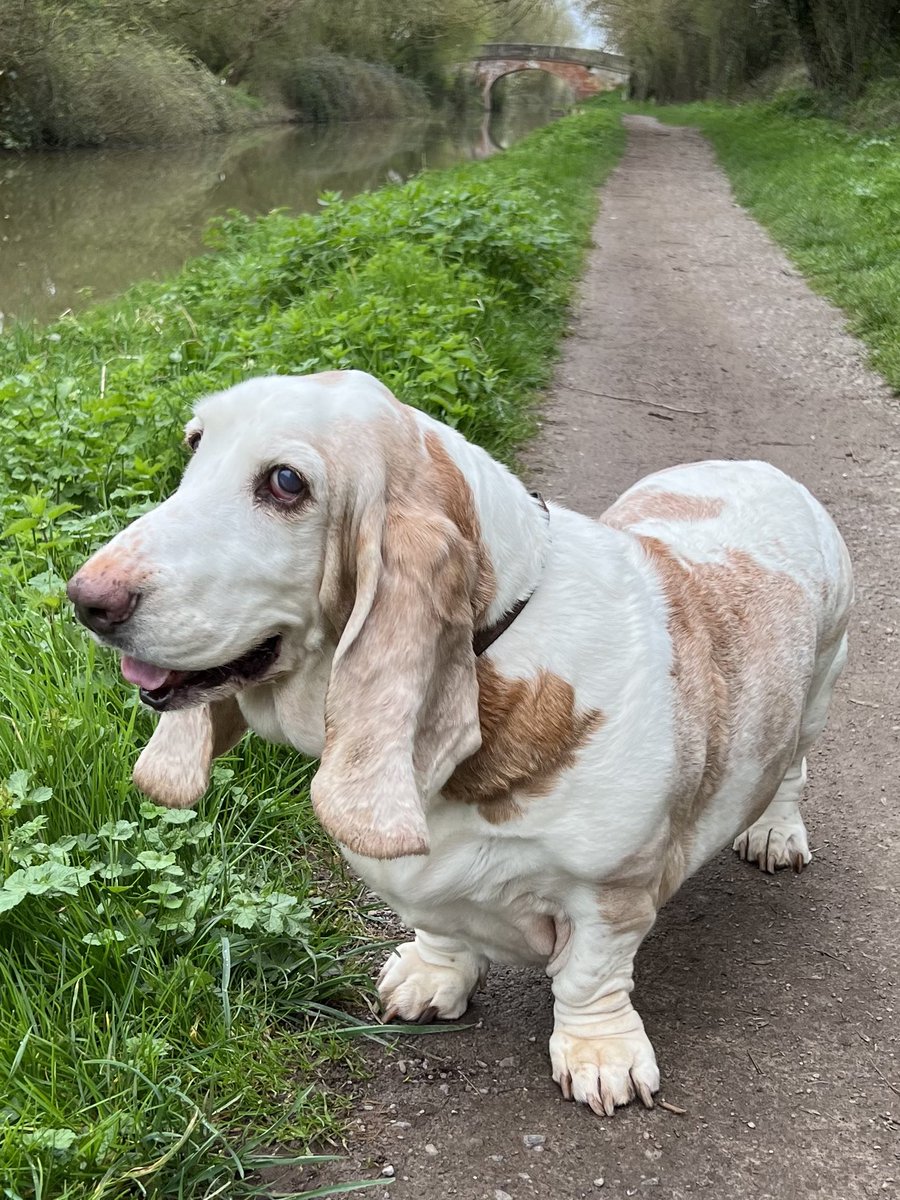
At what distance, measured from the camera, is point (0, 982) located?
2.47 metres

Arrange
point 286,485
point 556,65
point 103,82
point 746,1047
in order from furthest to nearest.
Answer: point 556,65, point 103,82, point 746,1047, point 286,485

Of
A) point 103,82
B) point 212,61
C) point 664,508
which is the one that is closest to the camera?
point 664,508

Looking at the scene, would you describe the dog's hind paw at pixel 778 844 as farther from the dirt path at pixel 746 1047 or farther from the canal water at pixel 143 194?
the canal water at pixel 143 194

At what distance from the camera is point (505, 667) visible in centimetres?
214

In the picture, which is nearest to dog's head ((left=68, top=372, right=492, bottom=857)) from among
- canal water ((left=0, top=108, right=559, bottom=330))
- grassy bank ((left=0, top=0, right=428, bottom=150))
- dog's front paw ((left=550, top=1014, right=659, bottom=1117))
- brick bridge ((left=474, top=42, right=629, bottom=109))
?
dog's front paw ((left=550, top=1014, right=659, bottom=1117))

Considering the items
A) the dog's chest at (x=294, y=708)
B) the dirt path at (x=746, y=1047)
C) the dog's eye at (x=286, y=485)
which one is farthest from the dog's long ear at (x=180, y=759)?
the dirt path at (x=746, y=1047)

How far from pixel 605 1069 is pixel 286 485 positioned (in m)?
1.49

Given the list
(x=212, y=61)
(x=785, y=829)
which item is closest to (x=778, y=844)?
(x=785, y=829)

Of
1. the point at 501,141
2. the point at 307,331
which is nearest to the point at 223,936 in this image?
the point at 307,331

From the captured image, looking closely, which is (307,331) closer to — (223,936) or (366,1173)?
(223,936)

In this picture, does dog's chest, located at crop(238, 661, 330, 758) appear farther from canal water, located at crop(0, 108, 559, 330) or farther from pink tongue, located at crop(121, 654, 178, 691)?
canal water, located at crop(0, 108, 559, 330)

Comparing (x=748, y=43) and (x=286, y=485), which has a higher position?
(x=748, y=43)

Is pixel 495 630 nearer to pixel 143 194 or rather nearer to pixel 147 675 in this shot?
pixel 147 675

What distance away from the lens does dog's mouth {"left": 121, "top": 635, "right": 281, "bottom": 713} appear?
6.78ft
